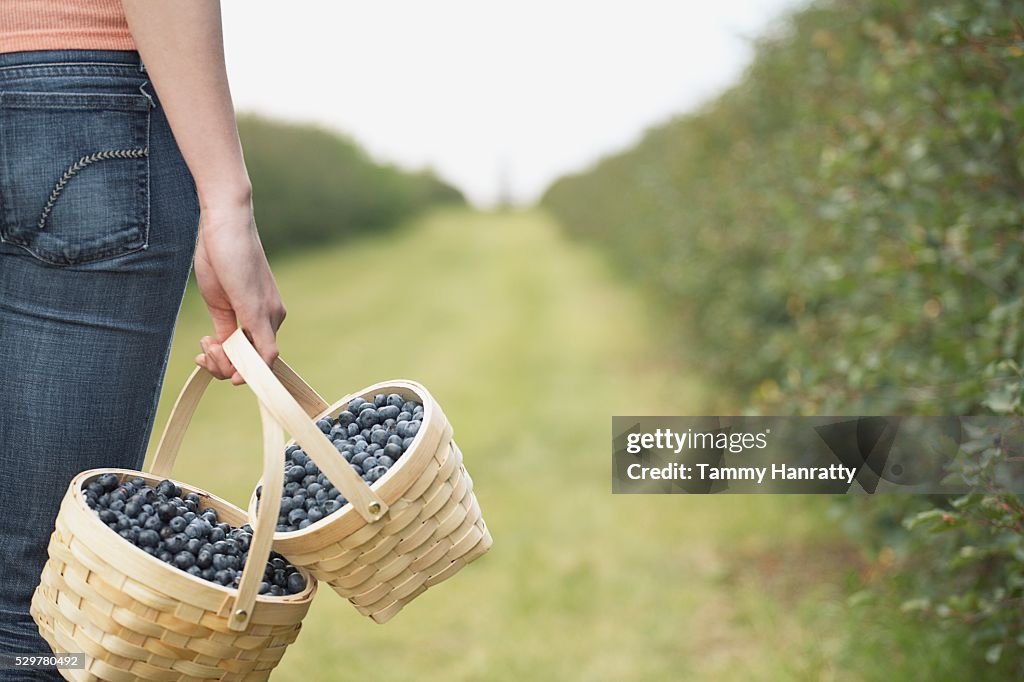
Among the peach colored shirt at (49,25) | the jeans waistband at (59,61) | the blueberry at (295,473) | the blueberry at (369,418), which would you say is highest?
the peach colored shirt at (49,25)

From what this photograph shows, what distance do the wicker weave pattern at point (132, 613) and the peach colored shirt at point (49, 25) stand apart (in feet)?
1.76

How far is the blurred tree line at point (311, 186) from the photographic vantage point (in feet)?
48.0

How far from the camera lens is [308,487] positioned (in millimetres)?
1396

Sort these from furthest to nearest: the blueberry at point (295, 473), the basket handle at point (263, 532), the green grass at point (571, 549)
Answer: the green grass at point (571, 549)
the blueberry at point (295, 473)
the basket handle at point (263, 532)

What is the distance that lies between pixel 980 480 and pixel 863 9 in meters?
2.23

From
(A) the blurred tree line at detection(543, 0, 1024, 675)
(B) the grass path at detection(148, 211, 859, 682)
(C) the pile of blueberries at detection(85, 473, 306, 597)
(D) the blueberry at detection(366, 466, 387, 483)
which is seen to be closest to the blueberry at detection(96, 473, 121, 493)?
(C) the pile of blueberries at detection(85, 473, 306, 597)

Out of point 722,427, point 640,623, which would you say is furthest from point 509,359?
point 640,623

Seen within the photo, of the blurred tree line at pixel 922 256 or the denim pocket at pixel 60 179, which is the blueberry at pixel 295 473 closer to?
the denim pocket at pixel 60 179

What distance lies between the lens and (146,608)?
1.21 m

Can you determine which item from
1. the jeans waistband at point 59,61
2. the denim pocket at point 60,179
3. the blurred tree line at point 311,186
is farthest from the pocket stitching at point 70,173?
the blurred tree line at point 311,186

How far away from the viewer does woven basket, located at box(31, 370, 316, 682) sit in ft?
3.98

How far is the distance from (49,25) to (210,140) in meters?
0.24

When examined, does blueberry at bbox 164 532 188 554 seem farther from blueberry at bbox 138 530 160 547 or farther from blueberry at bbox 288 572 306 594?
blueberry at bbox 288 572 306 594

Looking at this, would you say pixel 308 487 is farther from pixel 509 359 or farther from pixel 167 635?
pixel 509 359
